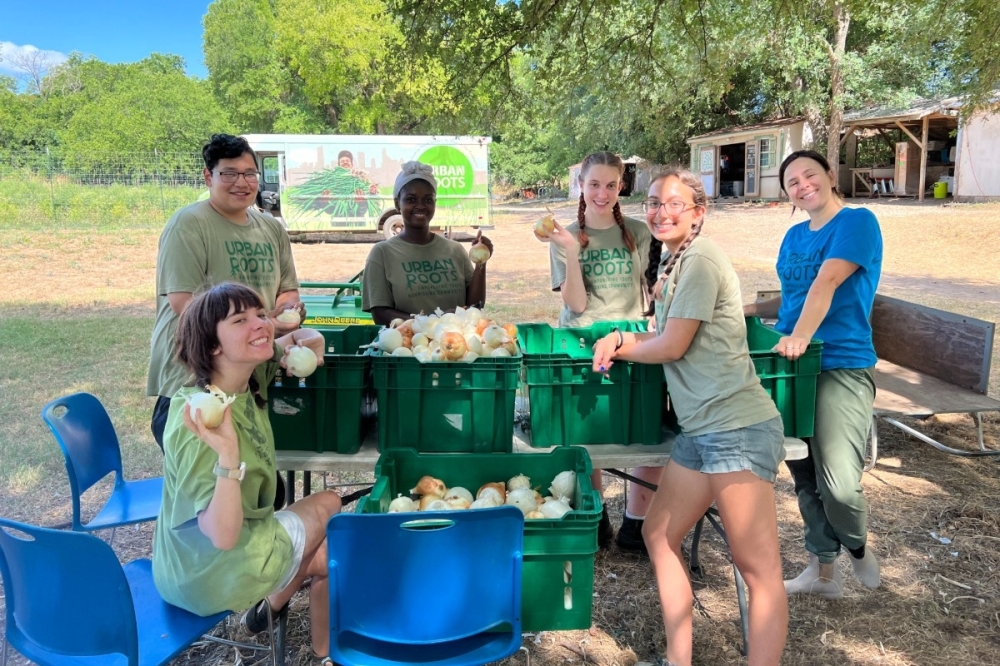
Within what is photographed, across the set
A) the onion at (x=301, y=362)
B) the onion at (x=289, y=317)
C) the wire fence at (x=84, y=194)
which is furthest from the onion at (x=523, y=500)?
the wire fence at (x=84, y=194)

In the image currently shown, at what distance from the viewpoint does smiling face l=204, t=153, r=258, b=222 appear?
284 cm

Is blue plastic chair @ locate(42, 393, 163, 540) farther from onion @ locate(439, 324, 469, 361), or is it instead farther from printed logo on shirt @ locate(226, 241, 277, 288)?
onion @ locate(439, 324, 469, 361)

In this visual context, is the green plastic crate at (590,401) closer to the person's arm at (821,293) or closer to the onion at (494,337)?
the onion at (494,337)

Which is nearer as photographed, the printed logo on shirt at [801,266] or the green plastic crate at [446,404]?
the green plastic crate at [446,404]

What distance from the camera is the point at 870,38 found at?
27094mm

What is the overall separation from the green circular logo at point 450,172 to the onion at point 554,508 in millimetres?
16430

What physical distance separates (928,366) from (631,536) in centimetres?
288

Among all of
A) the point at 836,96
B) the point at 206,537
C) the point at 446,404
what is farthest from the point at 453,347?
the point at 836,96

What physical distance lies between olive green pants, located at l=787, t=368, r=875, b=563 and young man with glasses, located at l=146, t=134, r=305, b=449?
2113 millimetres

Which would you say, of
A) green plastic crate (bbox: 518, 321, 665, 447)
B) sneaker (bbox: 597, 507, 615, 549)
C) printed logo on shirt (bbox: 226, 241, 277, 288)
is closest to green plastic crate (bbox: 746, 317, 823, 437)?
green plastic crate (bbox: 518, 321, 665, 447)

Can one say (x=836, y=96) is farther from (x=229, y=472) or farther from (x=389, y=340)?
(x=229, y=472)

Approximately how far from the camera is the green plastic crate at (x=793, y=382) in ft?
8.66

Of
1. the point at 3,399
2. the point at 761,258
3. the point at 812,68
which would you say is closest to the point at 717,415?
the point at 3,399

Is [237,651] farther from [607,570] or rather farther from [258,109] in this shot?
[258,109]
